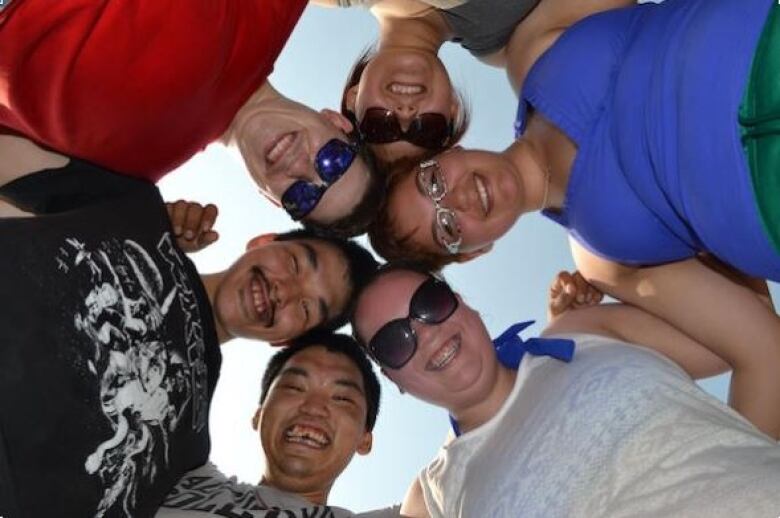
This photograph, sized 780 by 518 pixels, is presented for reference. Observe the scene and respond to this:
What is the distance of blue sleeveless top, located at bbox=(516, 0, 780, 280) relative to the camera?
1.99 metres

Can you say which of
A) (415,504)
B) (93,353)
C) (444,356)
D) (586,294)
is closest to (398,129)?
(444,356)

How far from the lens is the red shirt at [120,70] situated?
191 cm

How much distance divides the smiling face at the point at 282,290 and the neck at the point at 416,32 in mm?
921

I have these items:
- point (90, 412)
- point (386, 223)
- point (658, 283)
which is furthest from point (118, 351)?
point (658, 283)

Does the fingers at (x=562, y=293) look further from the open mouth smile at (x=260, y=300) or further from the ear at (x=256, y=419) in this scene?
the ear at (x=256, y=419)

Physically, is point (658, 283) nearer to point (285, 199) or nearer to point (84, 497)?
point (285, 199)

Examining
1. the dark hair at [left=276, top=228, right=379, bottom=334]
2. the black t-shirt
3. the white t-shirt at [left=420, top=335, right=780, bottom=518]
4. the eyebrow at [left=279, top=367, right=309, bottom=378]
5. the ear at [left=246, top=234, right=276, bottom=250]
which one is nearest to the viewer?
the black t-shirt

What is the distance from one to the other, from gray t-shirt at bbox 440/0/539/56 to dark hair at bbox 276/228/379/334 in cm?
102

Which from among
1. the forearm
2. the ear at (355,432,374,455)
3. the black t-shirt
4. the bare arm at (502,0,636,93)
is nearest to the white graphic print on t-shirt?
the black t-shirt

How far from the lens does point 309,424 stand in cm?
349

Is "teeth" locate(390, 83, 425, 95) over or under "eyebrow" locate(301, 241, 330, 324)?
over

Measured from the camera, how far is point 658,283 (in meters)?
2.82

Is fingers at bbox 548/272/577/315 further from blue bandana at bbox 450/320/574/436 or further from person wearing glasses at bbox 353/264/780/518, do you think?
blue bandana at bbox 450/320/574/436

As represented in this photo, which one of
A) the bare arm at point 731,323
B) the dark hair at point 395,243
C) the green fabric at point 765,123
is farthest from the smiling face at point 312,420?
the green fabric at point 765,123
